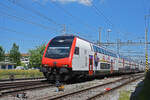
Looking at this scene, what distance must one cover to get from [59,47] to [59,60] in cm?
113

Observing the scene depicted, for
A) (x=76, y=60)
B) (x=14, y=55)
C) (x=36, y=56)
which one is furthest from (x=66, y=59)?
(x=14, y=55)

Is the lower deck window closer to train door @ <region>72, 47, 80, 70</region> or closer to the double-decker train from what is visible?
the double-decker train

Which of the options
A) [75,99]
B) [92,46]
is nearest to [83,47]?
[92,46]

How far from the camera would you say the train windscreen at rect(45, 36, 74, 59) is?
51.9ft

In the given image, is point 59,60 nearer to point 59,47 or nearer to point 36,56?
point 59,47

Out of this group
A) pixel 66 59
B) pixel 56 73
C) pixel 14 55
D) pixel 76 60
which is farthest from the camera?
pixel 14 55

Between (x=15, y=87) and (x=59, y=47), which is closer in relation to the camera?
(x=15, y=87)

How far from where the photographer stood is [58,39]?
17031mm

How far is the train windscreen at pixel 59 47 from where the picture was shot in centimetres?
1582

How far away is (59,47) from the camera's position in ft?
53.3

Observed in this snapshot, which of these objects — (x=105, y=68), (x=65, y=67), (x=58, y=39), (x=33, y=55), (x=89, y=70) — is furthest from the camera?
(x=33, y=55)

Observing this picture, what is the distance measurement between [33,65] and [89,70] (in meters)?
69.2

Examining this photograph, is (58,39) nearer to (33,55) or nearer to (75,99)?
(75,99)

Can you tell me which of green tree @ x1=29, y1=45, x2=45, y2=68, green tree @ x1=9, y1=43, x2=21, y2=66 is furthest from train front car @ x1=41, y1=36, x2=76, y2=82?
green tree @ x1=9, y1=43, x2=21, y2=66
